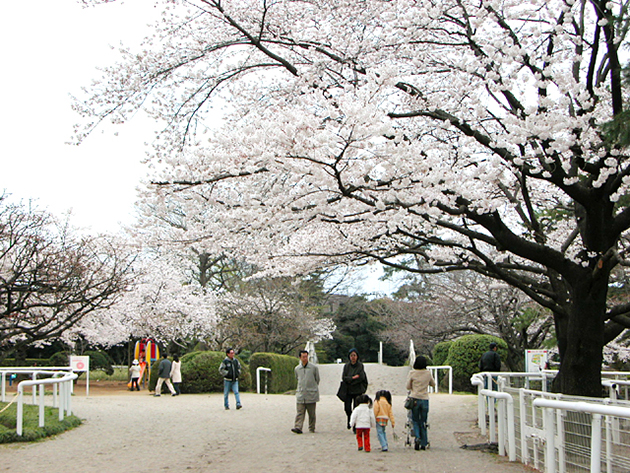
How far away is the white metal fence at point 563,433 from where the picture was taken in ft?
16.5

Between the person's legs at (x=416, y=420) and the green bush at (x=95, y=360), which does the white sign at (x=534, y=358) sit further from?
the green bush at (x=95, y=360)

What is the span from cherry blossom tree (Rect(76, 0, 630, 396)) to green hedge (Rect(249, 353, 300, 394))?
9.97 metres

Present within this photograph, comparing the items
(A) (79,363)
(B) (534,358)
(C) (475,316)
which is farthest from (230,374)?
(C) (475,316)

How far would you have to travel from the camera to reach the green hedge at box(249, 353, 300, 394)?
21.2m

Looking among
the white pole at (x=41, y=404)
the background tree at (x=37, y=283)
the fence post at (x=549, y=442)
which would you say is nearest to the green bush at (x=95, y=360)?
the background tree at (x=37, y=283)

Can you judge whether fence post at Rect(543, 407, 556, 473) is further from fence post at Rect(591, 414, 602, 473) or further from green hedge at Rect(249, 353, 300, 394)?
green hedge at Rect(249, 353, 300, 394)

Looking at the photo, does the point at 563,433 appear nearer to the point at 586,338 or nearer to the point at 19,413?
the point at 586,338

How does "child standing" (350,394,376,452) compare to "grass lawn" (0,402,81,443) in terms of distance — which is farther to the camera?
"grass lawn" (0,402,81,443)

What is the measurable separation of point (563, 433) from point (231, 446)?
497 cm

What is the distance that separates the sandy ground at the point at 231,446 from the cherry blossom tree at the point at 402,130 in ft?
9.93

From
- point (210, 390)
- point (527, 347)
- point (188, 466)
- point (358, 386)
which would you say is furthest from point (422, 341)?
point (188, 466)

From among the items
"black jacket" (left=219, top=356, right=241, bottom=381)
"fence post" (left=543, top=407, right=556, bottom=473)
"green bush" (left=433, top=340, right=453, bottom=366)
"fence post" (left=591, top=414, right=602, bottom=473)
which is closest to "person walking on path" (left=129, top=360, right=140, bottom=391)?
"black jacket" (left=219, top=356, right=241, bottom=381)

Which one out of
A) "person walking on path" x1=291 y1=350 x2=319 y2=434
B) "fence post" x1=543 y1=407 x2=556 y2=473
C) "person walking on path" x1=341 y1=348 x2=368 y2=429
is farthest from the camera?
"person walking on path" x1=341 y1=348 x2=368 y2=429

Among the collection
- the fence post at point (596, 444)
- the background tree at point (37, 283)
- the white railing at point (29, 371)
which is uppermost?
the background tree at point (37, 283)
